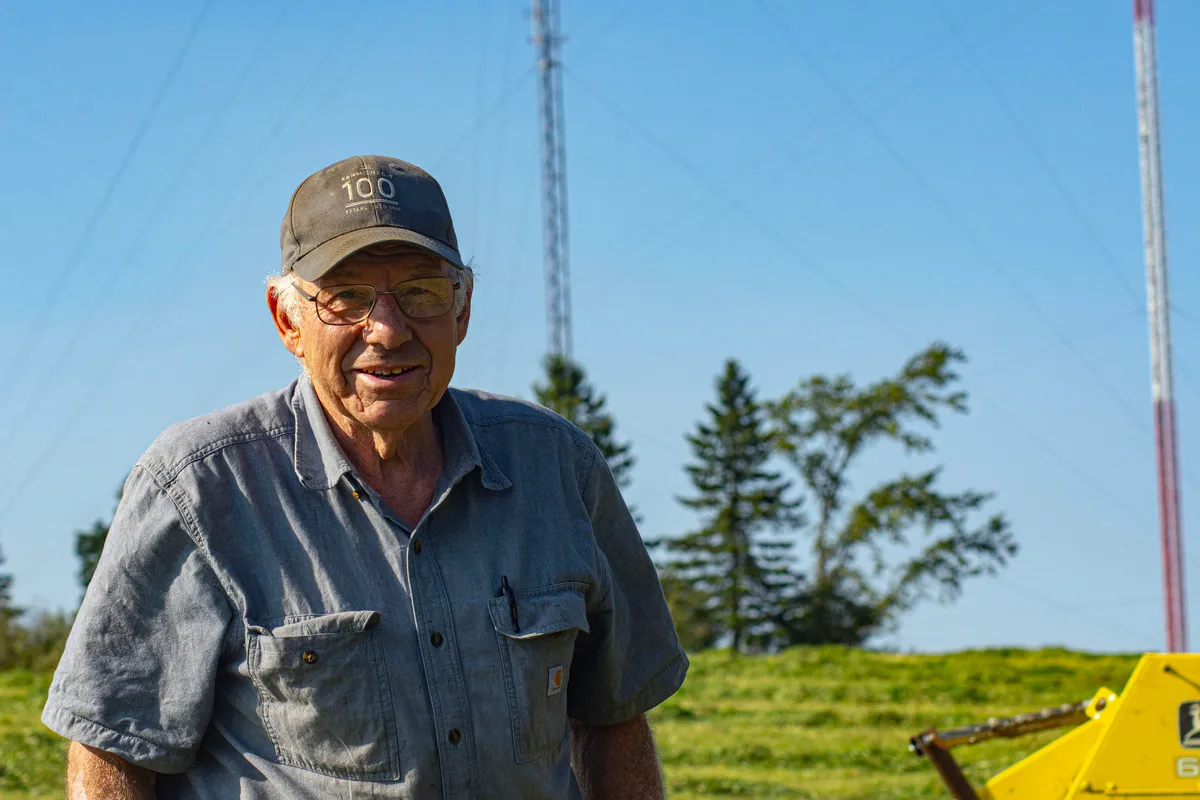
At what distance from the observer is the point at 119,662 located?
2162 mm

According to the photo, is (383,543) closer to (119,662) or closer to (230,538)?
(230,538)

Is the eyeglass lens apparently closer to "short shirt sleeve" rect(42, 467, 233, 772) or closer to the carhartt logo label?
the carhartt logo label

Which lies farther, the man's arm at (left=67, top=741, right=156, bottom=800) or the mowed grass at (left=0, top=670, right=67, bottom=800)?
the mowed grass at (left=0, top=670, right=67, bottom=800)

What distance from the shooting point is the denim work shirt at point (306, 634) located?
2143mm

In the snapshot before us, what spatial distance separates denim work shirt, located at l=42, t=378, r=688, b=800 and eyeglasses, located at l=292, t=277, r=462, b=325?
6.8 inches

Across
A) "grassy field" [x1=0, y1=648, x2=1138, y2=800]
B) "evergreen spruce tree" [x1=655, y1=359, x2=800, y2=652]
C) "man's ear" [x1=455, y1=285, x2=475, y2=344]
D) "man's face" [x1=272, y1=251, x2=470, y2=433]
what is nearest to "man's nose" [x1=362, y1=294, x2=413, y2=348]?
"man's face" [x1=272, y1=251, x2=470, y2=433]

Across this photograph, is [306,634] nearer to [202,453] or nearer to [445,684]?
[445,684]

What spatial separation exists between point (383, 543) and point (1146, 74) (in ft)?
52.3

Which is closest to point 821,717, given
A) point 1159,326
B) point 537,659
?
point 1159,326

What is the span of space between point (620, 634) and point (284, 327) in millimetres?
760

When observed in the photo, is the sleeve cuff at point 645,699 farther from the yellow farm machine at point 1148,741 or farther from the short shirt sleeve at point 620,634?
the yellow farm machine at point 1148,741

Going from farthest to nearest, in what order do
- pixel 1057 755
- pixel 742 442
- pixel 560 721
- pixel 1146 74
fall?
1. pixel 742 442
2. pixel 1146 74
3. pixel 1057 755
4. pixel 560 721

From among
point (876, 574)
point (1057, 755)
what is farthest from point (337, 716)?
point (876, 574)

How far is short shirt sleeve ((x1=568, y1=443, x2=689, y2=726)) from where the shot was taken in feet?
8.11
